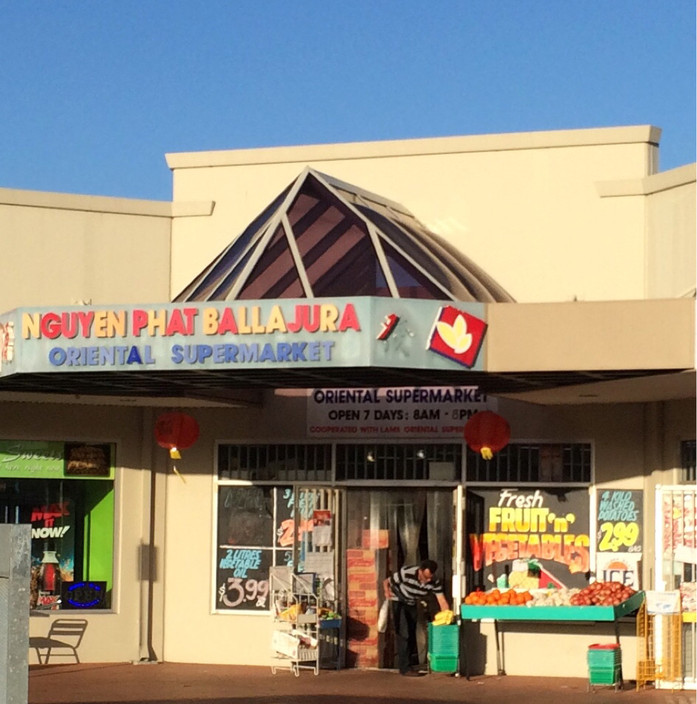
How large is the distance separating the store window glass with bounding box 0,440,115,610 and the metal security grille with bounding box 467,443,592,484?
510 cm

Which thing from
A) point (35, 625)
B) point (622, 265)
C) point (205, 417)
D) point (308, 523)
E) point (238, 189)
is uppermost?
point (238, 189)

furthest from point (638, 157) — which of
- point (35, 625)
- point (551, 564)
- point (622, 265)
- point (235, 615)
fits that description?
point (35, 625)

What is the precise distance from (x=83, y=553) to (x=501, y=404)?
612cm

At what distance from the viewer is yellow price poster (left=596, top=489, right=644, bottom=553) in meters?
18.6

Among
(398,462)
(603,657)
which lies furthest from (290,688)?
(603,657)

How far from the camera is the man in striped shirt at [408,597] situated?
736 inches

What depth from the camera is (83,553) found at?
2047 centimetres

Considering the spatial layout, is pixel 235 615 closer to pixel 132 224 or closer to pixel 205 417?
pixel 205 417

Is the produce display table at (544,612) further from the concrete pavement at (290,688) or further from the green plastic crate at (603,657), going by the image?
the concrete pavement at (290,688)

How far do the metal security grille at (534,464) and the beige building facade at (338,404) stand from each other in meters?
0.04

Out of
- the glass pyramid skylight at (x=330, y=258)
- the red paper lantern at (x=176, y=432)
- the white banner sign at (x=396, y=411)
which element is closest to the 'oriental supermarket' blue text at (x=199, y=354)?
the glass pyramid skylight at (x=330, y=258)

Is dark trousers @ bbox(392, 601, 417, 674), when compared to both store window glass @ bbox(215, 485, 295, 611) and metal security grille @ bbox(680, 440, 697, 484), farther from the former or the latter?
metal security grille @ bbox(680, 440, 697, 484)

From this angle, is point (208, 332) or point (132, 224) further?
point (132, 224)

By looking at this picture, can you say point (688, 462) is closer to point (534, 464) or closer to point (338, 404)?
point (534, 464)
